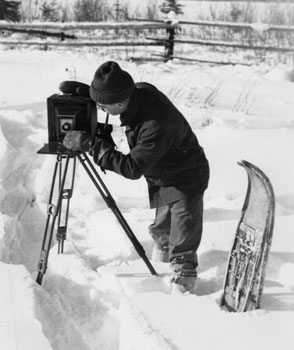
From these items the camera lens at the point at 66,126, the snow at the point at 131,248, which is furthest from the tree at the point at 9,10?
the camera lens at the point at 66,126

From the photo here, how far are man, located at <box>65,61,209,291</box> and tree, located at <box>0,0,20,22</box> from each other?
15394 mm

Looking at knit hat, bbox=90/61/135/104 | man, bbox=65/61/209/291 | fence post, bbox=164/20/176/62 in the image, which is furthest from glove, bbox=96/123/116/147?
fence post, bbox=164/20/176/62

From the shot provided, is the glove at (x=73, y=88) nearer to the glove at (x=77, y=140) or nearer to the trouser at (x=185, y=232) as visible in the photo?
the glove at (x=77, y=140)

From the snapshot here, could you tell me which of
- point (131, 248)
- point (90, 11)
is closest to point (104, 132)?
point (131, 248)

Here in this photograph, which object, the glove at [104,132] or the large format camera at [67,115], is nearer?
the large format camera at [67,115]

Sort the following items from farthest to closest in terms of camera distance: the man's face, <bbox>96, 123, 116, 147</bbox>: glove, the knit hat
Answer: <bbox>96, 123, 116, 147</bbox>: glove
the man's face
the knit hat

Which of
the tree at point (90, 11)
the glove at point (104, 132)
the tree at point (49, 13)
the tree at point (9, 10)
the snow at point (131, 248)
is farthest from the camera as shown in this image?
the tree at point (49, 13)

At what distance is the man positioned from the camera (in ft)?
8.49

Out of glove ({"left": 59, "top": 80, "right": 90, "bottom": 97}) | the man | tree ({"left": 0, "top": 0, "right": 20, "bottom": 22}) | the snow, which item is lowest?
the snow

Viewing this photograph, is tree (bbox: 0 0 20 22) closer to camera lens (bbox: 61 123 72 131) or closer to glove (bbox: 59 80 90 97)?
glove (bbox: 59 80 90 97)

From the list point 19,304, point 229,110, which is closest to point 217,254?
point 19,304

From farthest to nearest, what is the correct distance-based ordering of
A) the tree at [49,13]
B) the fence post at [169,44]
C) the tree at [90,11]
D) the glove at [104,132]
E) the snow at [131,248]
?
the tree at [49,13] → the tree at [90,11] → the fence post at [169,44] → the glove at [104,132] → the snow at [131,248]

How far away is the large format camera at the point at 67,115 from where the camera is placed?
2639 mm

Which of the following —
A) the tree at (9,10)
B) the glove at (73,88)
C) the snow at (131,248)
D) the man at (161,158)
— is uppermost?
the tree at (9,10)
